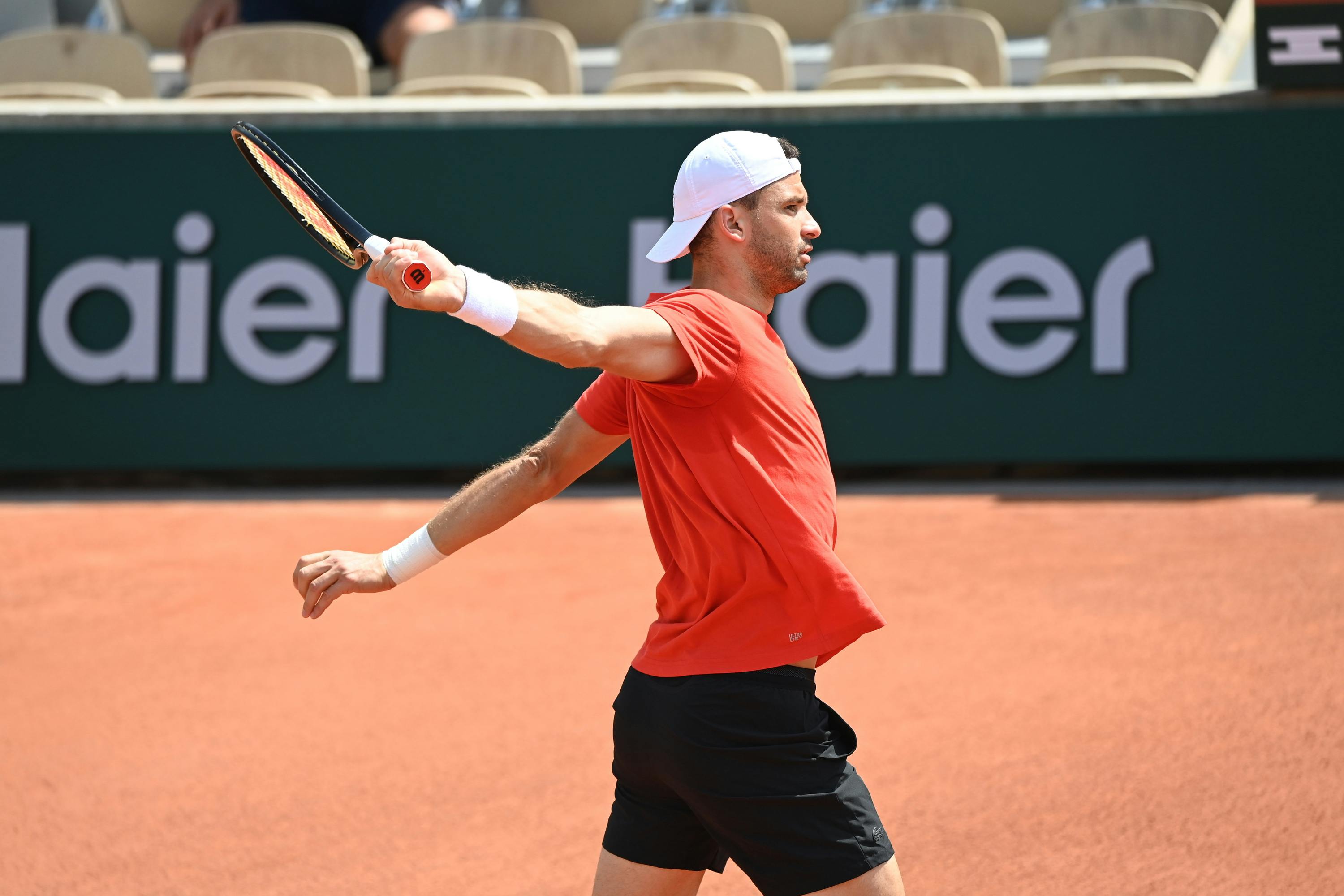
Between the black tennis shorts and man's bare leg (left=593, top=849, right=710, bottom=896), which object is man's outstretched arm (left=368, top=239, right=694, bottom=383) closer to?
the black tennis shorts

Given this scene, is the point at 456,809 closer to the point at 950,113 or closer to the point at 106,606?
the point at 106,606

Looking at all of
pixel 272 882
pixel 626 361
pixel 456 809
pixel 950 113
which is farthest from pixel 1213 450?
pixel 626 361

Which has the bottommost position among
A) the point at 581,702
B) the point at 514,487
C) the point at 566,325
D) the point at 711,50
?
the point at 581,702

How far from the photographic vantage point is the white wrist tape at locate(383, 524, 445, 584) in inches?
117

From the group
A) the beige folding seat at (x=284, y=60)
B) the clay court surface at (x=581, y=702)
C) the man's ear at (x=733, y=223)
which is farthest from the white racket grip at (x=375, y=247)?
the beige folding seat at (x=284, y=60)

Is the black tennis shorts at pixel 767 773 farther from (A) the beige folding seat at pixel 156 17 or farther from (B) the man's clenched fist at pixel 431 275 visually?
(A) the beige folding seat at pixel 156 17

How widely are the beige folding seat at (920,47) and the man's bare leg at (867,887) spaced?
7176 mm

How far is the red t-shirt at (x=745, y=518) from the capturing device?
8.38 feet

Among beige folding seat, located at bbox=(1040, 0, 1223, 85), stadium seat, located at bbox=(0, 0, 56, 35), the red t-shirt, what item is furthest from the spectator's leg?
the red t-shirt

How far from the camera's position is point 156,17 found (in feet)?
40.2

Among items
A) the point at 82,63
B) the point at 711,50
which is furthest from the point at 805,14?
the point at 82,63

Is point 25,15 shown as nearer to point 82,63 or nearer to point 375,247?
point 82,63

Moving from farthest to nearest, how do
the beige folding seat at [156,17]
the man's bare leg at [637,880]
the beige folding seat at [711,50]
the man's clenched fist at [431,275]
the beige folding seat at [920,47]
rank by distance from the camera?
the beige folding seat at [156,17] < the beige folding seat at [711,50] < the beige folding seat at [920,47] < the man's bare leg at [637,880] < the man's clenched fist at [431,275]

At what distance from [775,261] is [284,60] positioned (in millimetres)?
7781
